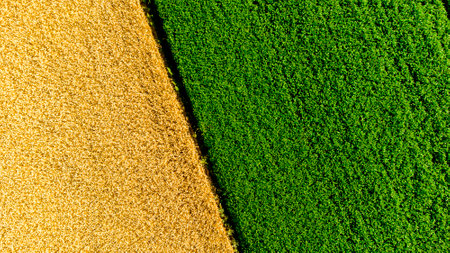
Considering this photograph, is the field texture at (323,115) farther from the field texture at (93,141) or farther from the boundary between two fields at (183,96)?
the field texture at (93,141)

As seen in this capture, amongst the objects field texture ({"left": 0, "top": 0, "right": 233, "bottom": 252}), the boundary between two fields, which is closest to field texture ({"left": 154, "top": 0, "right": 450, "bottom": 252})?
the boundary between two fields

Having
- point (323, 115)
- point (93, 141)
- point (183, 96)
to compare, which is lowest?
point (93, 141)

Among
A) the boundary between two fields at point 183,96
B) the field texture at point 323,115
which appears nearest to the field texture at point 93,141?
the boundary between two fields at point 183,96

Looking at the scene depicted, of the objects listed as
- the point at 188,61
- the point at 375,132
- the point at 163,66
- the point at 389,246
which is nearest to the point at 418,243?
the point at 389,246

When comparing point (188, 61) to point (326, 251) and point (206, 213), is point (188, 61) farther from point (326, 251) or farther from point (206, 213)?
point (326, 251)

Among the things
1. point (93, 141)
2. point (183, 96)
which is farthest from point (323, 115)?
point (93, 141)

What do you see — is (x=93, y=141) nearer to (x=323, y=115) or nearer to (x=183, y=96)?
(x=183, y=96)

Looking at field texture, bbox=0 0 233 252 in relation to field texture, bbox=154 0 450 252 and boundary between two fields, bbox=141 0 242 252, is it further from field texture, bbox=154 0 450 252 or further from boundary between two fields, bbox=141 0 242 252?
field texture, bbox=154 0 450 252
